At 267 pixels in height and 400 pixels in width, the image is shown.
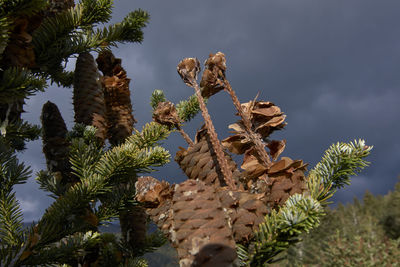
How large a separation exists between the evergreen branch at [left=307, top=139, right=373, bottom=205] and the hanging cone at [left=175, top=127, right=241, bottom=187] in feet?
1.15

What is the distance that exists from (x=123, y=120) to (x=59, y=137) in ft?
1.63

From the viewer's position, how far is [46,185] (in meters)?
1.84

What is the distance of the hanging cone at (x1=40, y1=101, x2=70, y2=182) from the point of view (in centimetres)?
207

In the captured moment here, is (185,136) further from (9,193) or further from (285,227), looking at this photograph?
(9,193)

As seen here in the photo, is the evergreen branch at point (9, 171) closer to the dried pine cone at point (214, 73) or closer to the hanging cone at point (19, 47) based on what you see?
the hanging cone at point (19, 47)

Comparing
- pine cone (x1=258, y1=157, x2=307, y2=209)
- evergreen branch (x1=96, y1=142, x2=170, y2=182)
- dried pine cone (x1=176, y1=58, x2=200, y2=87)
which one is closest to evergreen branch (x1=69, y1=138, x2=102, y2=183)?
evergreen branch (x1=96, y1=142, x2=170, y2=182)

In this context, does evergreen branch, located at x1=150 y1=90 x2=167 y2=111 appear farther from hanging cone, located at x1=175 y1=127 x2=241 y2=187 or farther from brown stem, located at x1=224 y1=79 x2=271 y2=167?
brown stem, located at x1=224 y1=79 x2=271 y2=167

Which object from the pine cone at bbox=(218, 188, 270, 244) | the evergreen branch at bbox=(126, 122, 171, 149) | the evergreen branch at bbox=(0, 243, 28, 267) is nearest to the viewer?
the pine cone at bbox=(218, 188, 270, 244)

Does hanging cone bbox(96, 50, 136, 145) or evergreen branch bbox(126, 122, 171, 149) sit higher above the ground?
hanging cone bbox(96, 50, 136, 145)

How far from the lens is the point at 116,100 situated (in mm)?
2418

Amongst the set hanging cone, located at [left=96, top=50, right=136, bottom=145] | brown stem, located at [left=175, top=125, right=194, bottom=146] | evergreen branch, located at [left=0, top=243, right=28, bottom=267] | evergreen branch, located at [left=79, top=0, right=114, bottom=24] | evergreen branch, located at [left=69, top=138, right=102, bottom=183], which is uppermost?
evergreen branch, located at [left=79, top=0, right=114, bottom=24]

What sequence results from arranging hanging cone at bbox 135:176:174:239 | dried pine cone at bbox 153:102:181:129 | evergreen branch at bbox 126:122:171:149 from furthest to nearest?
evergreen branch at bbox 126:122:171:149, dried pine cone at bbox 153:102:181:129, hanging cone at bbox 135:176:174:239

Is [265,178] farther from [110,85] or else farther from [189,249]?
[110,85]

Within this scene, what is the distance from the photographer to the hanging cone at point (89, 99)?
216 centimetres
